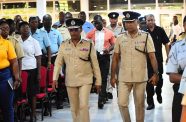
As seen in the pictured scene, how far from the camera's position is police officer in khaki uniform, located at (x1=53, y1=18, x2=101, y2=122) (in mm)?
5824

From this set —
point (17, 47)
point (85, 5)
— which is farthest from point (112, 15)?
point (85, 5)

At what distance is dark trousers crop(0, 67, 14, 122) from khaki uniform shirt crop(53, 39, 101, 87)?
2.21 feet

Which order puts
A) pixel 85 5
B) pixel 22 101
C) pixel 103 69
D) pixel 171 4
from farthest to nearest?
1. pixel 85 5
2. pixel 171 4
3. pixel 103 69
4. pixel 22 101

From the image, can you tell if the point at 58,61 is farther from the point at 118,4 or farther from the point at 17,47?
the point at 118,4

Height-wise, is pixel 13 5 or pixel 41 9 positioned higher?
pixel 13 5

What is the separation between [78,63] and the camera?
231 inches

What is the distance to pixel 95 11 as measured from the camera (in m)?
21.0

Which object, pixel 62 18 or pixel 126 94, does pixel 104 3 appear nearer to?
pixel 62 18

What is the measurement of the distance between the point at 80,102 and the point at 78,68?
47 cm

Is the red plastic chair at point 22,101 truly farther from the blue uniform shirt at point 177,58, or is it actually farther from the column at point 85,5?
the column at point 85,5

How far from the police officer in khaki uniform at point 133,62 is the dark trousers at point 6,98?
1.52 metres

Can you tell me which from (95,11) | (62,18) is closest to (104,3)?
(95,11)

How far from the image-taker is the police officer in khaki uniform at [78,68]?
5824mm

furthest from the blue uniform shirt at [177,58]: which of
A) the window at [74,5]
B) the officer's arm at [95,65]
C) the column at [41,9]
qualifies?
the window at [74,5]
